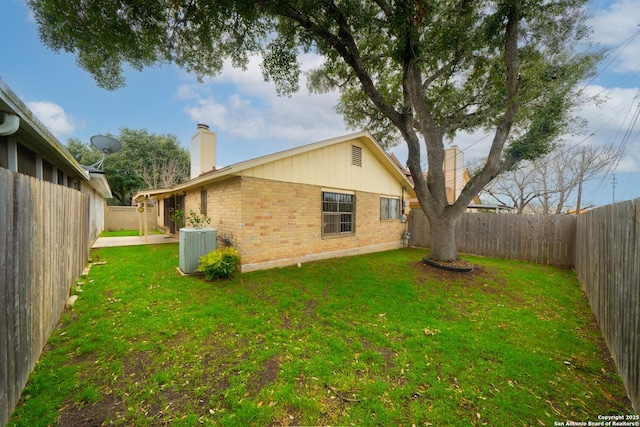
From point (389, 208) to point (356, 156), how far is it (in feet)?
11.2

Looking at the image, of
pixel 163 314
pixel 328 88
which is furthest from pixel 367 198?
pixel 163 314

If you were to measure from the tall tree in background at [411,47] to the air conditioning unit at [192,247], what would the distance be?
5.31 metres

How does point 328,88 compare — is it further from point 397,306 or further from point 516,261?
point 516,261

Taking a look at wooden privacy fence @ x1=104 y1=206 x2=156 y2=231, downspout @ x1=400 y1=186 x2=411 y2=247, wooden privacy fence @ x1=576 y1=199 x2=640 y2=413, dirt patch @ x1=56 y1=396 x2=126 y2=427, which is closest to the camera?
dirt patch @ x1=56 y1=396 x2=126 y2=427

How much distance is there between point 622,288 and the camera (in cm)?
285

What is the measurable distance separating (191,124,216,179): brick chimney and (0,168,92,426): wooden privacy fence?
24.4ft

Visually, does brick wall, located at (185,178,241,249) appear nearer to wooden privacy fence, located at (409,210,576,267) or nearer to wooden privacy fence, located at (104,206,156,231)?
wooden privacy fence, located at (409,210,576,267)

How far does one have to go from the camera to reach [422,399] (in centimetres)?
241

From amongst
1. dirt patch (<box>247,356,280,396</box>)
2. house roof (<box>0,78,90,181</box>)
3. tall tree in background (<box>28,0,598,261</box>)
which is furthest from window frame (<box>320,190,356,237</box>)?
house roof (<box>0,78,90,181</box>)

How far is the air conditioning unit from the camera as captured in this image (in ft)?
20.6

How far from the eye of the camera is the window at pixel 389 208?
10961mm

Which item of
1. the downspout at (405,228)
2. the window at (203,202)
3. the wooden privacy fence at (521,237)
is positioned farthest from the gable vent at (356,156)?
the window at (203,202)

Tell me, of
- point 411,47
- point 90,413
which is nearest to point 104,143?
point 90,413

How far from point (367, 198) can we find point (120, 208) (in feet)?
56.2
